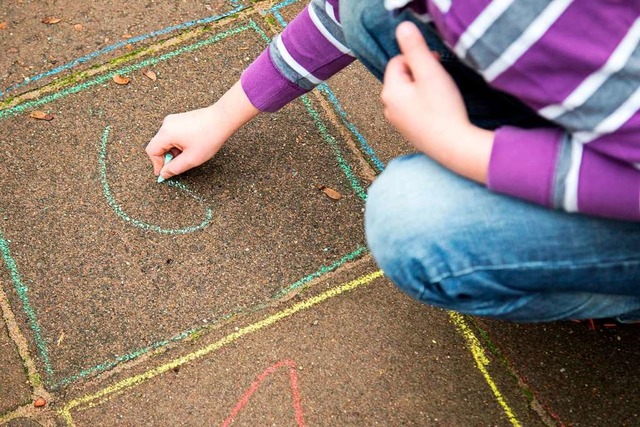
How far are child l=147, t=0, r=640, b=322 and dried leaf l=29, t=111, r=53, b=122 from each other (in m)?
0.97

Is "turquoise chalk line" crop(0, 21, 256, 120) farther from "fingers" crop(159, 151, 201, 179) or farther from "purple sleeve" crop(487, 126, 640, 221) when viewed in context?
"purple sleeve" crop(487, 126, 640, 221)

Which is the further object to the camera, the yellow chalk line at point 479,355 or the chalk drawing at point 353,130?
the chalk drawing at point 353,130

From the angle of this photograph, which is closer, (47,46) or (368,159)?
(368,159)

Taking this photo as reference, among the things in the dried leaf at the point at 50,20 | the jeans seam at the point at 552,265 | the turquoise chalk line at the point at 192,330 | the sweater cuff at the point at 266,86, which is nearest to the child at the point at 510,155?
the jeans seam at the point at 552,265

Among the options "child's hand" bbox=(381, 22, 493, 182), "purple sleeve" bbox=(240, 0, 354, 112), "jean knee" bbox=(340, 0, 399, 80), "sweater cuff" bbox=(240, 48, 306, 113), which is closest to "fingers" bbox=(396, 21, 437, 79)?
"child's hand" bbox=(381, 22, 493, 182)

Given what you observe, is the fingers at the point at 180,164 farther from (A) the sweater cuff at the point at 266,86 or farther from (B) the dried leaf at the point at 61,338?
(B) the dried leaf at the point at 61,338

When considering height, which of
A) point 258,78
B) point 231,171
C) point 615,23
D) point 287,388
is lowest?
point 287,388

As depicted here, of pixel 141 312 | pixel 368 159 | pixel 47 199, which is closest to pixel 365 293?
pixel 368 159

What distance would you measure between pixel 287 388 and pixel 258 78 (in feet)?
2.45

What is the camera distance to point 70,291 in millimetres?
1854

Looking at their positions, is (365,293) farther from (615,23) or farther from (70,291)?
(615,23)

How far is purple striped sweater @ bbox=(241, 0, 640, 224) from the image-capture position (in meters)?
1.13

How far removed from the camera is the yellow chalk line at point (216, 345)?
5.60 ft

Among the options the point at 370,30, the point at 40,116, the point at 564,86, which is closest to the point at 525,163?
the point at 564,86
